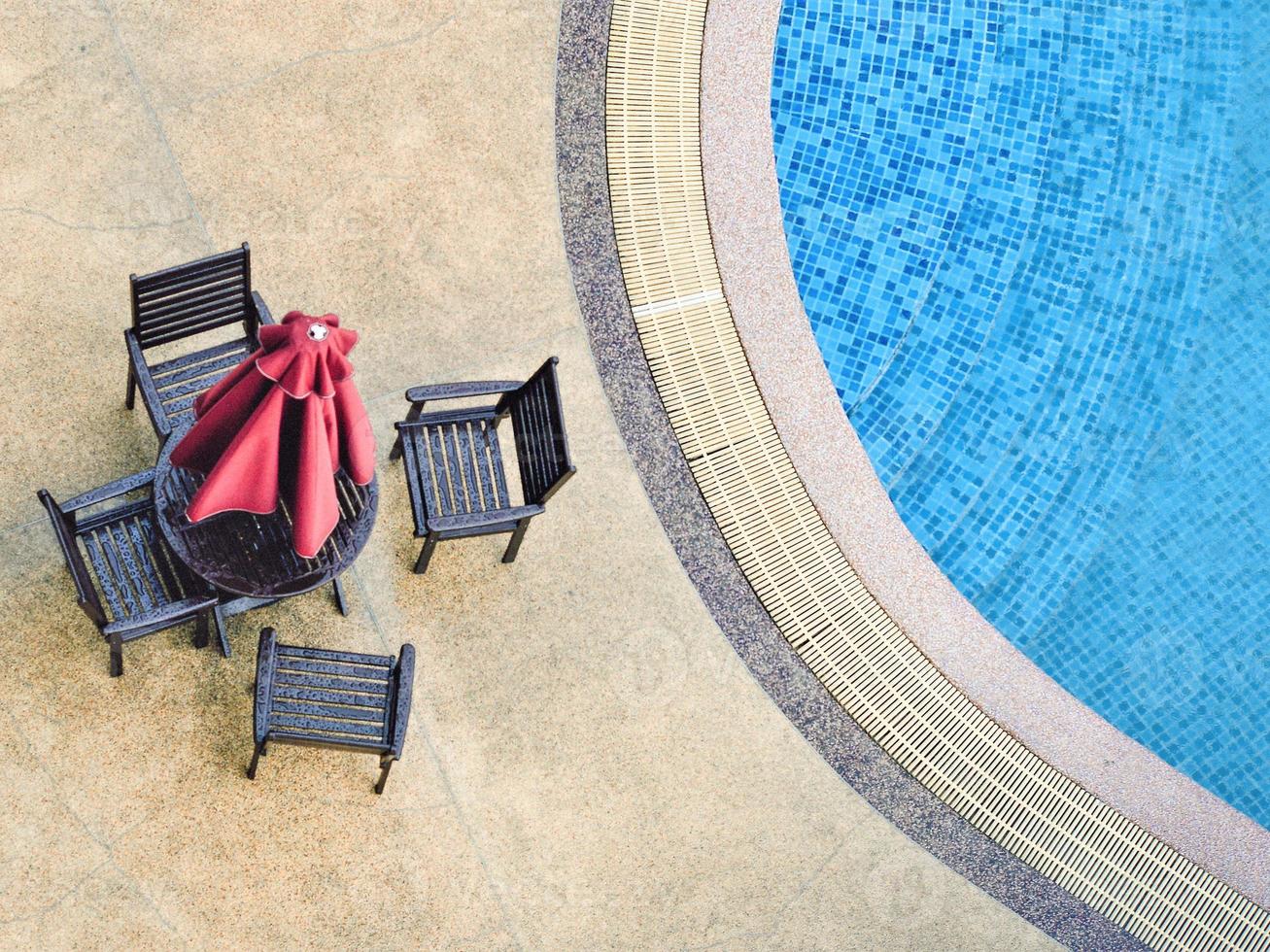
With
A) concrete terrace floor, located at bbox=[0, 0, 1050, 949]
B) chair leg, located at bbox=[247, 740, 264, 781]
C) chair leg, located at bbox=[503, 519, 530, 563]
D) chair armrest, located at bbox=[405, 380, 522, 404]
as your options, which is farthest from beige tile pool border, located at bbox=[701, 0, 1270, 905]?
chair leg, located at bbox=[247, 740, 264, 781]

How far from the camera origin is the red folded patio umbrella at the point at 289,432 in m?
3.79

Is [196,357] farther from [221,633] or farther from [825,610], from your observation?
[825,610]

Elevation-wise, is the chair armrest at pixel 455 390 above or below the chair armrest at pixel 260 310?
below

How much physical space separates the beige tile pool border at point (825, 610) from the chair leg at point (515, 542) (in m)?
1.09

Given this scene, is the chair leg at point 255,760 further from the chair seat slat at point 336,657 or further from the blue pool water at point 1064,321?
the blue pool water at point 1064,321

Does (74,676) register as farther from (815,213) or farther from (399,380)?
(815,213)

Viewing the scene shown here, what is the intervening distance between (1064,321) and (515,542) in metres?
3.69

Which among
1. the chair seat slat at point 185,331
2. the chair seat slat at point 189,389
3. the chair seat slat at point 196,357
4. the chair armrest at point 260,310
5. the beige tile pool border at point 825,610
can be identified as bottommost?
the beige tile pool border at point 825,610

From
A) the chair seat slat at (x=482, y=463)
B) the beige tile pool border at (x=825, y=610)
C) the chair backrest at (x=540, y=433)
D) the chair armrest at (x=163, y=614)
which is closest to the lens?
the chair armrest at (x=163, y=614)

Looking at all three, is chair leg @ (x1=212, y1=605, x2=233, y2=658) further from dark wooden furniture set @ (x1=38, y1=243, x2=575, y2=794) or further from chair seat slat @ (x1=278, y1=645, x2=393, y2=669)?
chair seat slat @ (x1=278, y1=645, x2=393, y2=669)

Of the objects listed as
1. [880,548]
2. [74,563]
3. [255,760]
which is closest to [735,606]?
[880,548]

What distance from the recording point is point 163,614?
14.1ft

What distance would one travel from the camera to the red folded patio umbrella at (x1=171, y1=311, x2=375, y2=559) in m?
3.79

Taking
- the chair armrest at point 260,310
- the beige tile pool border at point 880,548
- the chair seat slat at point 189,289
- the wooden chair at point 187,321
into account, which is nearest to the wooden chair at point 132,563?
the wooden chair at point 187,321
